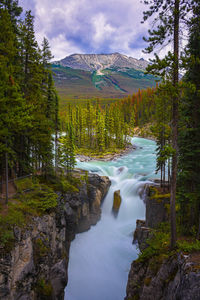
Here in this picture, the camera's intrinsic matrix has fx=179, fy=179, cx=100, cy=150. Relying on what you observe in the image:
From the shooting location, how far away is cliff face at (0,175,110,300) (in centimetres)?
1027

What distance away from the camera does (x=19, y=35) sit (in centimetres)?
1579

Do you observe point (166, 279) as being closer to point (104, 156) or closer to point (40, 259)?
point (40, 259)

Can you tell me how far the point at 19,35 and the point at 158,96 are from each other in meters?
14.3

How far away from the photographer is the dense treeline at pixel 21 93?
40.4 feet

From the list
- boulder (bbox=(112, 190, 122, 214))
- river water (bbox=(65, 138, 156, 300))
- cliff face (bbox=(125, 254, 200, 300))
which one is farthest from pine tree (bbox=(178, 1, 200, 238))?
boulder (bbox=(112, 190, 122, 214))

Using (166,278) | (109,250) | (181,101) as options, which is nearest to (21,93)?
(181,101)

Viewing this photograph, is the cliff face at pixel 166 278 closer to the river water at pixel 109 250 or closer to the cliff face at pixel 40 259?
the cliff face at pixel 40 259

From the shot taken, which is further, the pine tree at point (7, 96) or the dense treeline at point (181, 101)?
the pine tree at point (7, 96)

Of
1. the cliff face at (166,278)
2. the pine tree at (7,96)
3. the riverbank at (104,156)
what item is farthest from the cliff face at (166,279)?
the riverbank at (104,156)

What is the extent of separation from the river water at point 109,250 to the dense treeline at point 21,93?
10363 mm

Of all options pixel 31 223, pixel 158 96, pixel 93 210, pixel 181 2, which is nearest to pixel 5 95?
pixel 31 223

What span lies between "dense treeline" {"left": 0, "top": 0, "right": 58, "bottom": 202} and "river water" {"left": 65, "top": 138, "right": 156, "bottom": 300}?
10.4 m

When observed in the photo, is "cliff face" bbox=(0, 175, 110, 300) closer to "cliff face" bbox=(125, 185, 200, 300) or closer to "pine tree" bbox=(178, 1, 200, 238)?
"cliff face" bbox=(125, 185, 200, 300)

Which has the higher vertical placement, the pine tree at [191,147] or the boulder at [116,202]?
the pine tree at [191,147]
